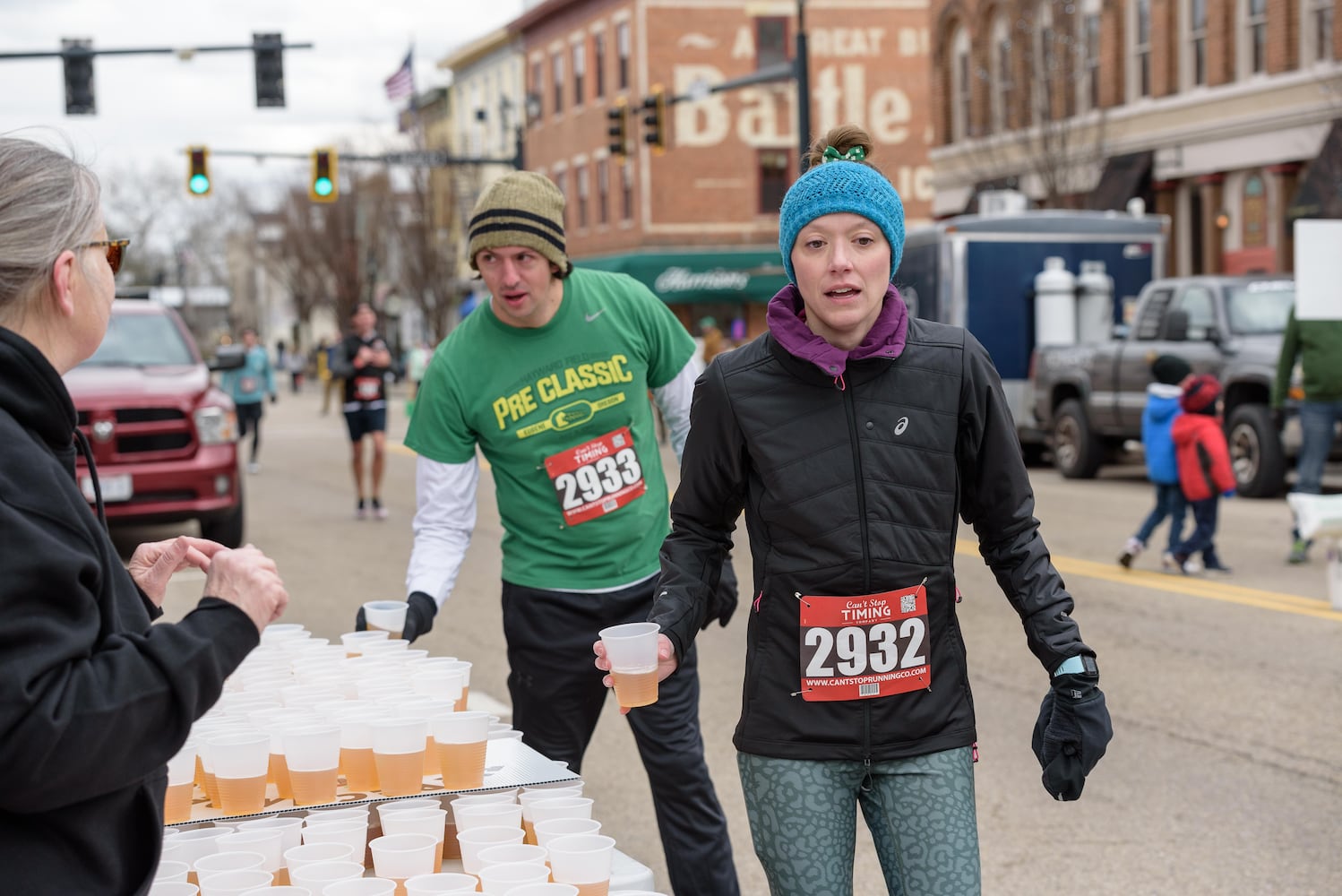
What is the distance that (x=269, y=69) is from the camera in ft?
81.6

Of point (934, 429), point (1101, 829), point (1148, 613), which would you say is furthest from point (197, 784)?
point (1148, 613)

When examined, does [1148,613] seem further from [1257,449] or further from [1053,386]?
[1053,386]

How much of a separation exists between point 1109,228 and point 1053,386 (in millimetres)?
3162

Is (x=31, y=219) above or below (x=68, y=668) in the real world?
above

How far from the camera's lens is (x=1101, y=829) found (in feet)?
18.7

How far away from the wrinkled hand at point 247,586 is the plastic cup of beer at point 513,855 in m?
0.75

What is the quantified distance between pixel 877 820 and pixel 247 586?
1.50m

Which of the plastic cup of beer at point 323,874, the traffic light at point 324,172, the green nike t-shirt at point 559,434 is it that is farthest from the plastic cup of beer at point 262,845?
the traffic light at point 324,172

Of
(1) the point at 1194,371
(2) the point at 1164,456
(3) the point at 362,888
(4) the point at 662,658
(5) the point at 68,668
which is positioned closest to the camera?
(5) the point at 68,668

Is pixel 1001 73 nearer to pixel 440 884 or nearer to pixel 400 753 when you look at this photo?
pixel 400 753

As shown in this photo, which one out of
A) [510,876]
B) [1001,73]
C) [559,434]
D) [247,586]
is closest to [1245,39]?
[1001,73]

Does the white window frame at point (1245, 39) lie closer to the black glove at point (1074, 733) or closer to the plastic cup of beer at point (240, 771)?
the black glove at point (1074, 733)

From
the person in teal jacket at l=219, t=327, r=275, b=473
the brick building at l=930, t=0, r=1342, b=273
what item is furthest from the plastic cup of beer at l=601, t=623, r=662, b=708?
the brick building at l=930, t=0, r=1342, b=273

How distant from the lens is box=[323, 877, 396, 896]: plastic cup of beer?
2.66 meters
